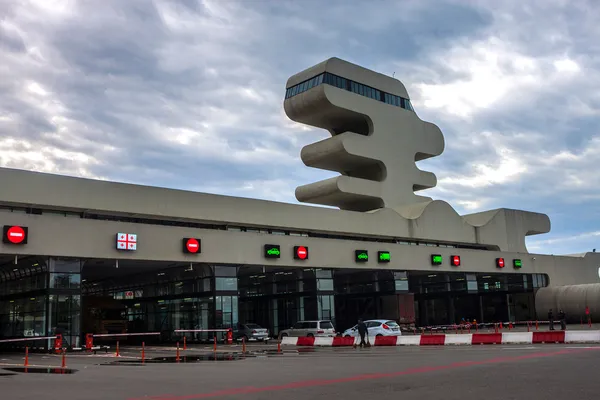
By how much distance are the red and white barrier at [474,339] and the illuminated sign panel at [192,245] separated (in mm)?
9250

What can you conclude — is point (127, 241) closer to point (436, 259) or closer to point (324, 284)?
point (324, 284)

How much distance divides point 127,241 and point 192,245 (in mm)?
4640

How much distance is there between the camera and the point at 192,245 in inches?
1646

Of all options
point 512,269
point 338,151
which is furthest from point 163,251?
point 512,269

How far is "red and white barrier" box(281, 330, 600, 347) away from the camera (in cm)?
2858

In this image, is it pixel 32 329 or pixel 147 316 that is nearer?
pixel 32 329

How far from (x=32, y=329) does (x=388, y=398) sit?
103ft

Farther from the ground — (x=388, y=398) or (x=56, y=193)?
(x=56, y=193)

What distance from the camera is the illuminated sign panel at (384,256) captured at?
53.4 metres

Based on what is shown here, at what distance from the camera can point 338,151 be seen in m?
57.7

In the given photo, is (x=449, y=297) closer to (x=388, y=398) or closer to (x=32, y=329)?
(x=32, y=329)

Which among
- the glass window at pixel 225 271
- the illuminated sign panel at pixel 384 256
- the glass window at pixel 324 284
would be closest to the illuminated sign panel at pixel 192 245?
the glass window at pixel 225 271

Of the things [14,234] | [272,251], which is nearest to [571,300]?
[272,251]

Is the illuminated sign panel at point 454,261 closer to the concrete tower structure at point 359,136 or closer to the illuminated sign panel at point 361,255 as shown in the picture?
the concrete tower structure at point 359,136
